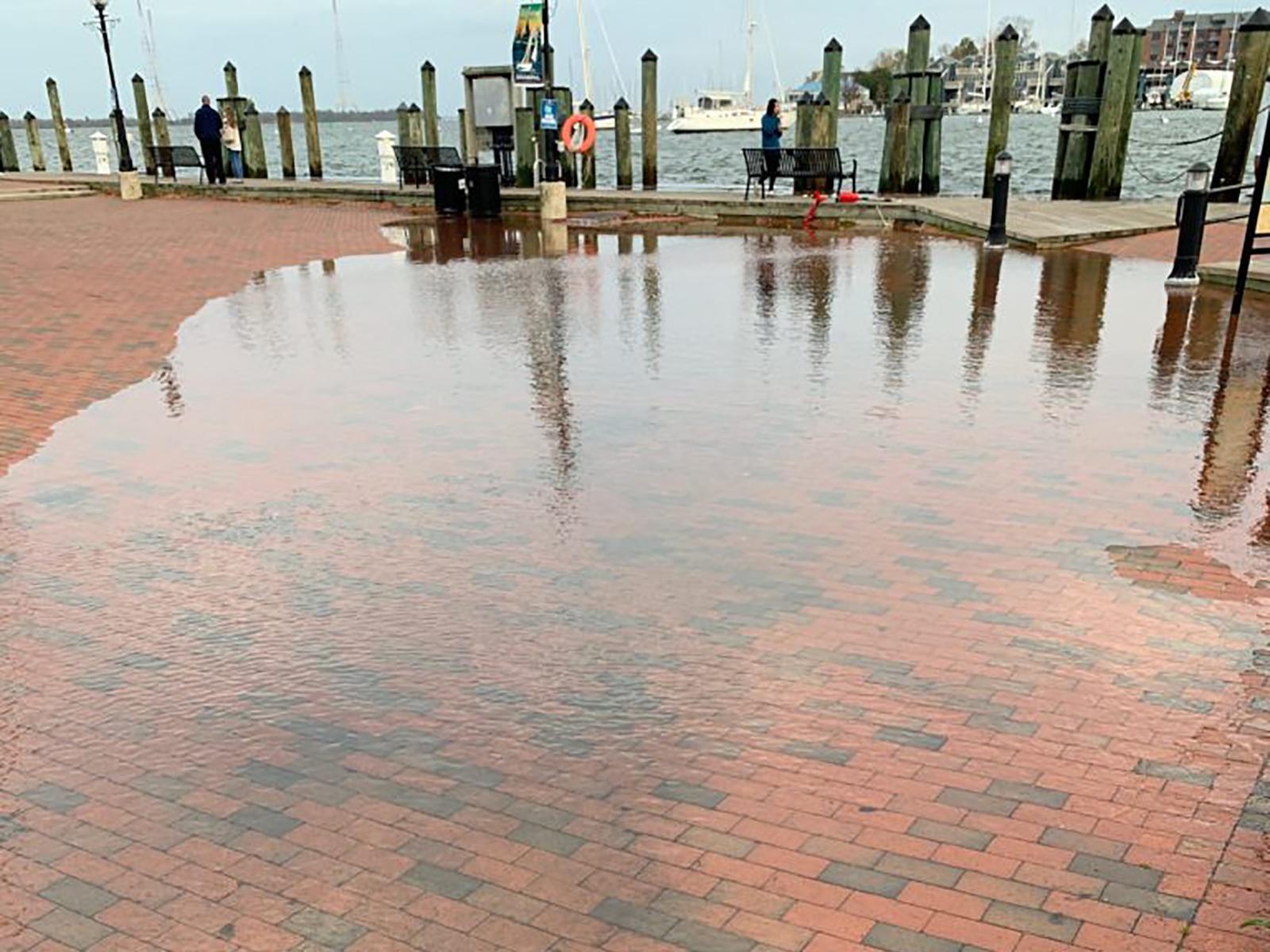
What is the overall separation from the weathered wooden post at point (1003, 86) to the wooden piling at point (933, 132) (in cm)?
104

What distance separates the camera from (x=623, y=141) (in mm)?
26312

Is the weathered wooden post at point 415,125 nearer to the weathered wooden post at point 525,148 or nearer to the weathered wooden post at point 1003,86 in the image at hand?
the weathered wooden post at point 525,148

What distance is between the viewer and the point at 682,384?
7.86 metres

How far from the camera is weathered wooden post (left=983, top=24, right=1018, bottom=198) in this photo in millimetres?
19109

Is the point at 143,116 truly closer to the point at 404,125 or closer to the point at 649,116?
the point at 404,125

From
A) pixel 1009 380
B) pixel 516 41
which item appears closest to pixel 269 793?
pixel 1009 380

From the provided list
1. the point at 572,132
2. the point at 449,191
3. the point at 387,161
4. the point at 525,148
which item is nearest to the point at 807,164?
the point at 572,132

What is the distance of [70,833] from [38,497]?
128 inches

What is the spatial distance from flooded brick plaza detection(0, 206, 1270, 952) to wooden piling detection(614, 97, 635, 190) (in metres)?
18.5

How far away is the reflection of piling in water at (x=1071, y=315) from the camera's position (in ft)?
26.5

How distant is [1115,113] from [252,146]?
22.7 m

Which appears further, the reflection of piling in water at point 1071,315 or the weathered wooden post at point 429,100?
the weathered wooden post at point 429,100

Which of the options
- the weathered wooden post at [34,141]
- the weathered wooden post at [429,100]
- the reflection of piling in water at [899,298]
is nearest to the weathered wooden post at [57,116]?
the weathered wooden post at [34,141]

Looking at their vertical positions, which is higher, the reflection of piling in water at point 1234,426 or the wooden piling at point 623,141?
the wooden piling at point 623,141
